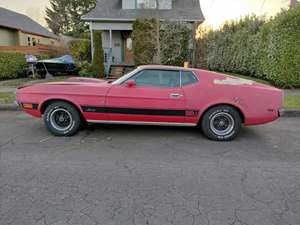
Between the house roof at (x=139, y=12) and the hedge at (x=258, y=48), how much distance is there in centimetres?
185

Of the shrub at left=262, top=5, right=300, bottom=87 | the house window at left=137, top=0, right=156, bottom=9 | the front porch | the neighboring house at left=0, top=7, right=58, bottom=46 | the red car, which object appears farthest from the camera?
the neighboring house at left=0, top=7, right=58, bottom=46

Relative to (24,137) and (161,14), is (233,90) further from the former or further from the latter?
(161,14)

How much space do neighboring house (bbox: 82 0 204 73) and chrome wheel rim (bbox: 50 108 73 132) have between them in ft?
41.2

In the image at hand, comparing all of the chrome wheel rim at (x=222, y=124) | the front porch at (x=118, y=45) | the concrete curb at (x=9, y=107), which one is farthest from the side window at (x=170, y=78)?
the front porch at (x=118, y=45)

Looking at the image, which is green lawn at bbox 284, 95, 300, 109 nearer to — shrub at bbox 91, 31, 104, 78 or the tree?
shrub at bbox 91, 31, 104, 78

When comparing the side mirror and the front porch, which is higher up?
the front porch

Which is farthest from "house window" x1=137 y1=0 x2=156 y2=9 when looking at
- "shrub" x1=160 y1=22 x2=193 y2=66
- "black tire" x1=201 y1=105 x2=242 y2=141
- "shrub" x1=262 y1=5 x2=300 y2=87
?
"black tire" x1=201 y1=105 x2=242 y2=141

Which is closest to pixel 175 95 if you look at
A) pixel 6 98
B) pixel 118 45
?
pixel 6 98

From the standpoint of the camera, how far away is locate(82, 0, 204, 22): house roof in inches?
710

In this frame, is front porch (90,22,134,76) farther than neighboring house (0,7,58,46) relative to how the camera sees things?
No

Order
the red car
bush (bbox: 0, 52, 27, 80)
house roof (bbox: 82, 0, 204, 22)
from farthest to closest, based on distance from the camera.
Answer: house roof (bbox: 82, 0, 204, 22), bush (bbox: 0, 52, 27, 80), the red car

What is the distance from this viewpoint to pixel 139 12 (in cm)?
1864

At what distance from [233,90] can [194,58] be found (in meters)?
11.6

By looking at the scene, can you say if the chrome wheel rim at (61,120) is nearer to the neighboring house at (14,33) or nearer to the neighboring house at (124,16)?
the neighboring house at (124,16)
